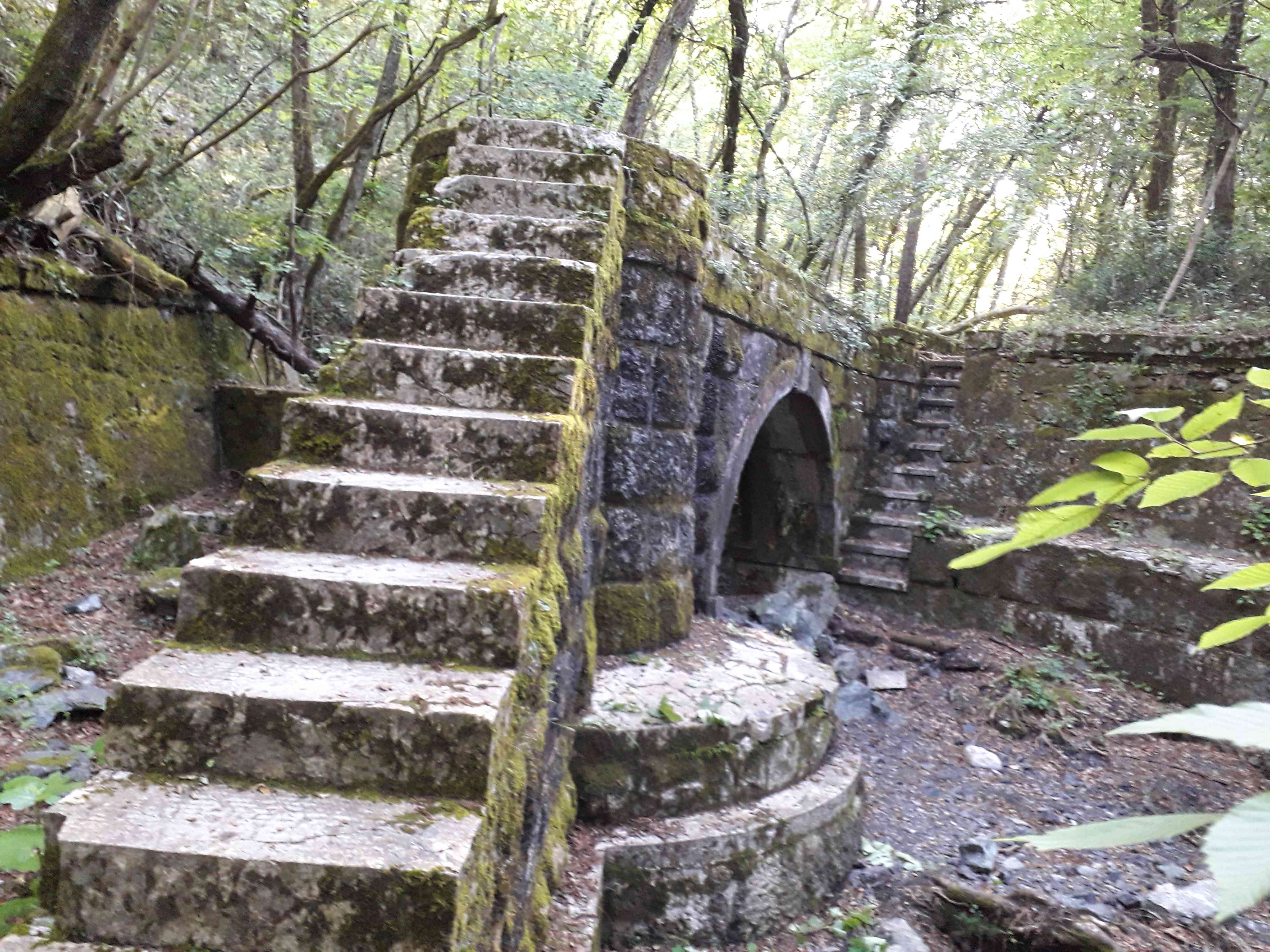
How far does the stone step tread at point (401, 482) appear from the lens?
2213 mm

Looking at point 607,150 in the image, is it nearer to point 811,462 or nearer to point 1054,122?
point 811,462

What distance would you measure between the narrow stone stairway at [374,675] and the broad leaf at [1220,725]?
50.4 inches

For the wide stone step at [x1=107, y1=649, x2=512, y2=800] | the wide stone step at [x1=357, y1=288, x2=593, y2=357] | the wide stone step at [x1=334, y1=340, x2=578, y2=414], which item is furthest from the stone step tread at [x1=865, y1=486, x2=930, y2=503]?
the wide stone step at [x1=107, y1=649, x2=512, y2=800]

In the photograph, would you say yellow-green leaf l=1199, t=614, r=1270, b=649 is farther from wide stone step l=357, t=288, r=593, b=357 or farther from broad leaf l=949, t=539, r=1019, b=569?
wide stone step l=357, t=288, r=593, b=357

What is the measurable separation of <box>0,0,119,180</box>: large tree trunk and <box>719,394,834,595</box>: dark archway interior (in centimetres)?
534

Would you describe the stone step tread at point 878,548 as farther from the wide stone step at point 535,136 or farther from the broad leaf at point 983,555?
the broad leaf at point 983,555

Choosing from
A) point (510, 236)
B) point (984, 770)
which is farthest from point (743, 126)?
point (984, 770)

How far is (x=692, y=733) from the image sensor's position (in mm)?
3420

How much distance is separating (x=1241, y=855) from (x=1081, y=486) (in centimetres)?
43

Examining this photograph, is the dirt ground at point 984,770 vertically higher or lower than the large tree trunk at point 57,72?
lower

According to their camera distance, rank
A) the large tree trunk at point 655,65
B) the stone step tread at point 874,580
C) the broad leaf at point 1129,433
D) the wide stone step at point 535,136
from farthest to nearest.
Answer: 1. the stone step tread at point 874,580
2. the large tree trunk at point 655,65
3. the wide stone step at point 535,136
4. the broad leaf at point 1129,433

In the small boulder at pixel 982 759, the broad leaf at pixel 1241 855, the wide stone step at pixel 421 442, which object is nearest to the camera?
the broad leaf at pixel 1241 855

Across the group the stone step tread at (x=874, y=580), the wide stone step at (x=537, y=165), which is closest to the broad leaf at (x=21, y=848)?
the wide stone step at (x=537, y=165)

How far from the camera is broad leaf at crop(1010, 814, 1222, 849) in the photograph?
1.49ft
